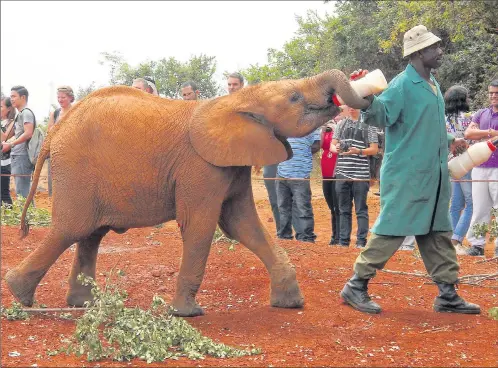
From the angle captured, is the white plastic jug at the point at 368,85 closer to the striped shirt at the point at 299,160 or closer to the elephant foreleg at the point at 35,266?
the elephant foreleg at the point at 35,266

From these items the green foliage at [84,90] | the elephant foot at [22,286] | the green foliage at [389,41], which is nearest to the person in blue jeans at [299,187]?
the elephant foot at [22,286]

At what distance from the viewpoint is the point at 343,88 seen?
228 inches

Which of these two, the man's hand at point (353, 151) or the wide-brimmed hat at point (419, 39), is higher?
the wide-brimmed hat at point (419, 39)

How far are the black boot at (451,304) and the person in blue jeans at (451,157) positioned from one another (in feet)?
10.6

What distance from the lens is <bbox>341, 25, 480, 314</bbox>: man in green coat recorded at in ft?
20.4

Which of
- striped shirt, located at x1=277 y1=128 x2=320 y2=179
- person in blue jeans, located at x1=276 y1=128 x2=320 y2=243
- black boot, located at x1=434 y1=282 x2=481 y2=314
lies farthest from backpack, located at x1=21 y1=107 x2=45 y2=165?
black boot, located at x1=434 y1=282 x2=481 y2=314

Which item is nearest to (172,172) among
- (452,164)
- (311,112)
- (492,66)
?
(311,112)

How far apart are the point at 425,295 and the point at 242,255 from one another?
2.30 m

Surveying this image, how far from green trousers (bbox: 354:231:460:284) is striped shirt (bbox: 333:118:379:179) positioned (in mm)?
3426

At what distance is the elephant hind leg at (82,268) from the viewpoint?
688 cm

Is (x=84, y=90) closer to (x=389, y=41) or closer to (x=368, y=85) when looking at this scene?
(x=389, y=41)

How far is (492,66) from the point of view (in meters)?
16.4

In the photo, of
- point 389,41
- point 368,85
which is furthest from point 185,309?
point 389,41

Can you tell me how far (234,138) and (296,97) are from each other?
61cm
